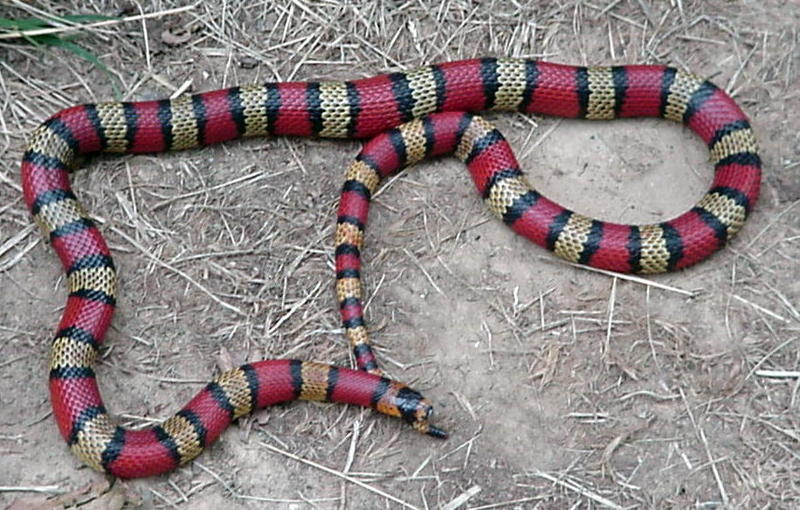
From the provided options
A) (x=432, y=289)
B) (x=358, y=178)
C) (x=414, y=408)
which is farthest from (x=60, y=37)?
(x=414, y=408)

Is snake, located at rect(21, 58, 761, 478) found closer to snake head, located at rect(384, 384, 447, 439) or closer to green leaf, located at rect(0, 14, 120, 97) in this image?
snake head, located at rect(384, 384, 447, 439)

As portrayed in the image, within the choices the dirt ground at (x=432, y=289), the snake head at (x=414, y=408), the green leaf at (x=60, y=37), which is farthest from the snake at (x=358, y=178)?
the green leaf at (x=60, y=37)

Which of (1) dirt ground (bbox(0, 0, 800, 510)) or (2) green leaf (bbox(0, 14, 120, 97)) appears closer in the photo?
(1) dirt ground (bbox(0, 0, 800, 510))

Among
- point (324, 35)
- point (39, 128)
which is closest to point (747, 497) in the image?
point (324, 35)

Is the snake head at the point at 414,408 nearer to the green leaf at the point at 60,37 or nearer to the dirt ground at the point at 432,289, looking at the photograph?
the dirt ground at the point at 432,289

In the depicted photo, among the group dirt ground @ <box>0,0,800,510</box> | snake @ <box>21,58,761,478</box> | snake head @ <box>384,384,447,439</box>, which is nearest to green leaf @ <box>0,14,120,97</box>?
dirt ground @ <box>0,0,800,510</box>

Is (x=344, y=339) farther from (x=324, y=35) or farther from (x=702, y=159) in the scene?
(x=702, y=159)
